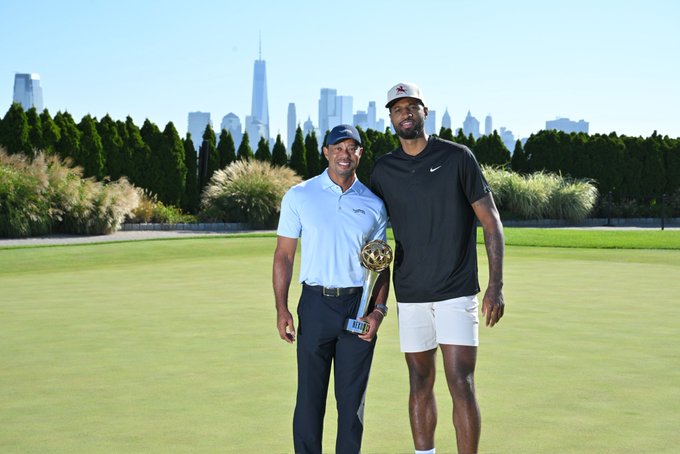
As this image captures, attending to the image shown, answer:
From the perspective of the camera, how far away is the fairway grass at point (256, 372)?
5.44 m

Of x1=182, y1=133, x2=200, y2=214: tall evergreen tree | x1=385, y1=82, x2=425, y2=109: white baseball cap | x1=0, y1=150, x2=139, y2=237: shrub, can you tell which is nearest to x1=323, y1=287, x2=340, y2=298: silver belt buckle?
x1=385, y1=82, x2=425, y2=109: white baseball cap

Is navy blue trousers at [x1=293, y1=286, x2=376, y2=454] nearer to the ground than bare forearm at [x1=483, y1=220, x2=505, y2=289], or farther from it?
nearer to the ground

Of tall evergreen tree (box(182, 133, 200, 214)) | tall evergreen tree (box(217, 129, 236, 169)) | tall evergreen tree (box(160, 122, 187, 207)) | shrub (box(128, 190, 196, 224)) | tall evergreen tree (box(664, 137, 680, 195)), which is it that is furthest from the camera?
tall evergreen tree (box(664, 137, 680, 195))

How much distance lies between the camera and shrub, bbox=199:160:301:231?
3031 centimetres

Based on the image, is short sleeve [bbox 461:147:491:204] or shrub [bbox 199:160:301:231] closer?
short sleeve [bbox 461:147:491:204]

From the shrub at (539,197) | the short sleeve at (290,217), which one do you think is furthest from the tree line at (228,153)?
the short sleeve at (290,217)

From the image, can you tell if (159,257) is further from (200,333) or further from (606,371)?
(606,371)

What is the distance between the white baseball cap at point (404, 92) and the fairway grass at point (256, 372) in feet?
6.13

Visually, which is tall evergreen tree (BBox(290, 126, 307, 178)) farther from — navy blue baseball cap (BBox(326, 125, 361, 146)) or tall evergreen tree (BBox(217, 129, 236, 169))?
navy blue baseball cap (BBox(326, 125, 361, 146))

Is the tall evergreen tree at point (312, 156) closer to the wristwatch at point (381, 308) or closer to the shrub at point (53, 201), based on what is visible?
the shrub at point (53, 201)

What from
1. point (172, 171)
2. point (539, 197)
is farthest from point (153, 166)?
point (539, 197)

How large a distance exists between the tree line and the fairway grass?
18805 millimetres

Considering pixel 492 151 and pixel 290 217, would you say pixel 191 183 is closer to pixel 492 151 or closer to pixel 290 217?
pixel 492 151

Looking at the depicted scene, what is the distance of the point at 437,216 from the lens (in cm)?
493
